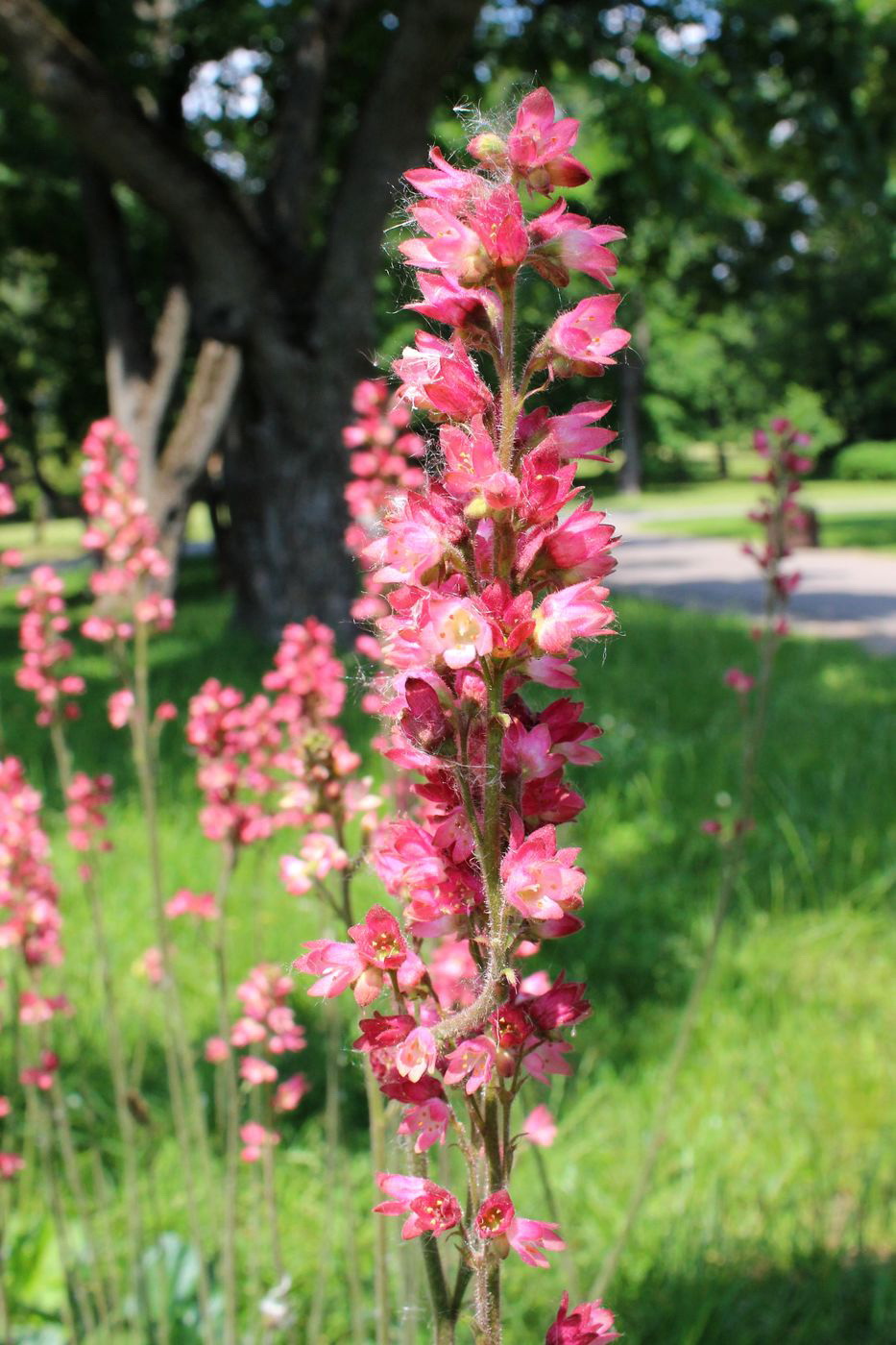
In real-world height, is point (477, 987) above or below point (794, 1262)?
above

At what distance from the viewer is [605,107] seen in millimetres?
8250

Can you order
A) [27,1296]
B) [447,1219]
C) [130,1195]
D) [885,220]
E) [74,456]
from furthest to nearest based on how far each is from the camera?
[74,456] → [885,220] → [27,1296] → [130,1195] → [447,1219]

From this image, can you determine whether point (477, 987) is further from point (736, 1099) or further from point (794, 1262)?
point (736, 1099)

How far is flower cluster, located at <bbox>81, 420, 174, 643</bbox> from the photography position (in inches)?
89.8

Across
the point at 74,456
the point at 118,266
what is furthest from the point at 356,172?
the point at 74,456

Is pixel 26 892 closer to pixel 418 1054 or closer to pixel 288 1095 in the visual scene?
pixel 288 1095

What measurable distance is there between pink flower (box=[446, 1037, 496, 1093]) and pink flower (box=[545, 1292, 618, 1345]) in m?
0.19

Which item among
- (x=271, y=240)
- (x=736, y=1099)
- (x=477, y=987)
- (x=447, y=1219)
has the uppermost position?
(x=271, y=240)

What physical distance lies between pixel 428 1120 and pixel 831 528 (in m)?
24.1

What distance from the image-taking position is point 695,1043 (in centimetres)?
376

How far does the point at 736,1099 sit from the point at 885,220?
11862 mm

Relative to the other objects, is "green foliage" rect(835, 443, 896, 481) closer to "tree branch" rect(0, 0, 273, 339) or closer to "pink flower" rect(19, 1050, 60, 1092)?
"tree branch" rect(0, 0, 273, 339)

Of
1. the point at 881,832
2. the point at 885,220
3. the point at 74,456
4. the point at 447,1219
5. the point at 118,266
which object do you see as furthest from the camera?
the point at 74,456

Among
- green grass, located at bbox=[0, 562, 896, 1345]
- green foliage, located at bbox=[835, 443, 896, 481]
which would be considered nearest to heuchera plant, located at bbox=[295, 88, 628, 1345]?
green grass, located at bbox=[0, 562, 896, 1345]
